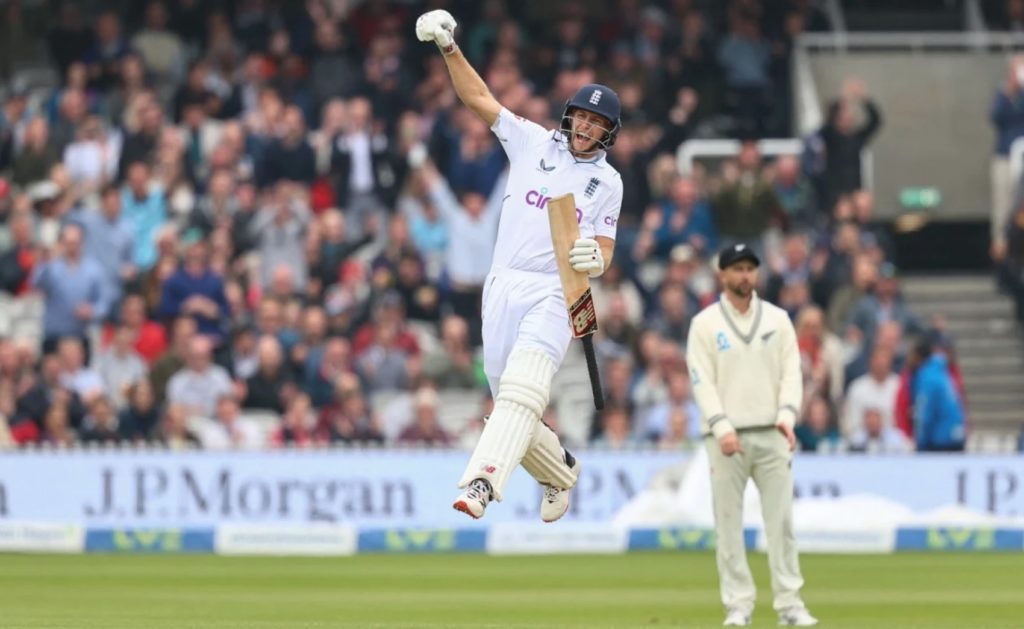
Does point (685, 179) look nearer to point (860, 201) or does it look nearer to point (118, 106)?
point (860, 201)

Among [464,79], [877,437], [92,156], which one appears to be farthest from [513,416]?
[92,156]

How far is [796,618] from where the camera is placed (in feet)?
35.9

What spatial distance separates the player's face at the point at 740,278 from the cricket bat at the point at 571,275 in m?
1.68

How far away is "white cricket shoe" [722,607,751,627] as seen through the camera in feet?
35.9

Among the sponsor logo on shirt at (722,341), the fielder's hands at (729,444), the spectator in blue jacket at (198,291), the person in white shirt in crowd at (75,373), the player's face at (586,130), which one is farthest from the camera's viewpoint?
the spectator in blue jacket at (198,291)

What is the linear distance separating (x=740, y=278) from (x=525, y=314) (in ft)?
5.94

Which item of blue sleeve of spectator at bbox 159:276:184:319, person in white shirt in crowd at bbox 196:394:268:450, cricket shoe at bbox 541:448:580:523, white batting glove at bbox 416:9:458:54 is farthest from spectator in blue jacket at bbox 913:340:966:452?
white batting glove at bbox 416:9:458:54

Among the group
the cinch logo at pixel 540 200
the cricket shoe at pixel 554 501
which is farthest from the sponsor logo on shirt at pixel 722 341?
the cinch logo at pixel 540 200

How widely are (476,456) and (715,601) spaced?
3.25 metres

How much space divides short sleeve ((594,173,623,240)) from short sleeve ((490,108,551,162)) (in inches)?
15.1

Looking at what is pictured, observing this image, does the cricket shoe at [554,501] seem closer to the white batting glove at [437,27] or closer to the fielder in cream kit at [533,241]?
the fielder in cream kit at [533,241]

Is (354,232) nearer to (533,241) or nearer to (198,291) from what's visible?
(198,291)

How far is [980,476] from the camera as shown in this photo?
57.6ft

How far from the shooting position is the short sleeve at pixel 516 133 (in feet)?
33.2
